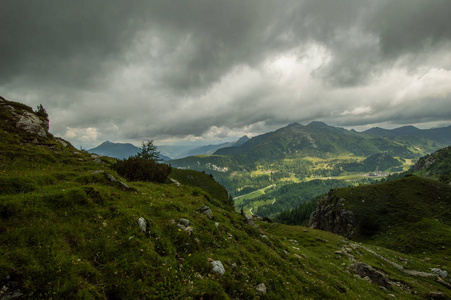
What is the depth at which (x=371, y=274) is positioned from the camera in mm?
22844

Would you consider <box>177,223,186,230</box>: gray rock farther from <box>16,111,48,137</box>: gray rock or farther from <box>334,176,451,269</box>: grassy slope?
<box>334,176,451,269</box>: grassy slope

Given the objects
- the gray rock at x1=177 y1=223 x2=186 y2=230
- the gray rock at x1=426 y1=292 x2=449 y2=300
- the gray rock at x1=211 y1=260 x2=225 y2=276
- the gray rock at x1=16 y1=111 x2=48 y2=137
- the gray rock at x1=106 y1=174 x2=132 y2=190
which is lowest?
the gray rock at x1=426 y1=292 x2=449 y2=300

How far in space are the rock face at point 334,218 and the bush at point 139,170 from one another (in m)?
77.4

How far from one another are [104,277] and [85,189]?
7.75 meters

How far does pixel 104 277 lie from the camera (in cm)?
790

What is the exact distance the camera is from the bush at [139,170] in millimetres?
25062

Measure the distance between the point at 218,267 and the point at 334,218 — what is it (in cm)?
9194

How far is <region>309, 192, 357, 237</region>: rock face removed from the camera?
72.5 m

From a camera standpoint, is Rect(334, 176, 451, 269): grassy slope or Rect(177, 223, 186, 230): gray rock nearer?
Rect(177, 223, 186, 230): gray rock

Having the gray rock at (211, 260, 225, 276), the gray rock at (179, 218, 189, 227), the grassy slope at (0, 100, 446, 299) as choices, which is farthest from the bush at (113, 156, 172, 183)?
the gray rock at (211, 260, 225, 276)

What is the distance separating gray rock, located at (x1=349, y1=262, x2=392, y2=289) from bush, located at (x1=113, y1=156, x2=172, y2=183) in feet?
101

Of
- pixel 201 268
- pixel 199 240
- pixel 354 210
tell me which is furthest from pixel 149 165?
pixel 354 210

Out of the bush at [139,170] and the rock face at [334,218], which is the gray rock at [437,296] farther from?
the rock face at [334,218]

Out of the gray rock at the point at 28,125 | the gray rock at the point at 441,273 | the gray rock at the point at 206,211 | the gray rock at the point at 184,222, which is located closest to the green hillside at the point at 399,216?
the gray rock at the point at 441,273
